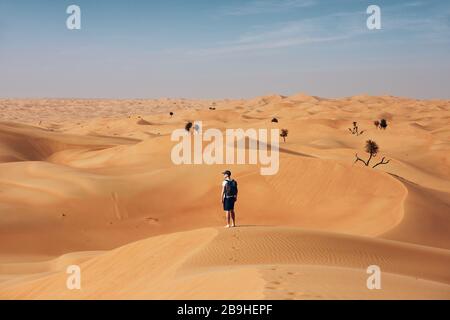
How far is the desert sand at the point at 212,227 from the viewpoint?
8.51 m

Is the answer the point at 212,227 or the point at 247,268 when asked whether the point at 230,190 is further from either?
the point at 247,268

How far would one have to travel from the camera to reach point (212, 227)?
13172mm

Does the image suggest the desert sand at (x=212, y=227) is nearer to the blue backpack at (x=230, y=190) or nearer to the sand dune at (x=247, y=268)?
the sand dune at (x=247, y=268)

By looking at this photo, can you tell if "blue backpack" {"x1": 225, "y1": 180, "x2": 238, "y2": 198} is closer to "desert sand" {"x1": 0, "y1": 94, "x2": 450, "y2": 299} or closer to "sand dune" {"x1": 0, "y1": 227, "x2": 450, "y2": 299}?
"desert sand" {"x1": 0, "y1": 94, "x2": 450, "y2": 299}

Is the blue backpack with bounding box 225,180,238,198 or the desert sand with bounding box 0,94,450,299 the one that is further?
the blue backpack with bounding box 225,180,238,198

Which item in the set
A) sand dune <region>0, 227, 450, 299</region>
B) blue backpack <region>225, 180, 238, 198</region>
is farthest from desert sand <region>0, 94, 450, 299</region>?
blue backpack <region>225, 180, 238, 198</region>

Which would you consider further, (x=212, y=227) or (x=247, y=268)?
(x=212, y=227)

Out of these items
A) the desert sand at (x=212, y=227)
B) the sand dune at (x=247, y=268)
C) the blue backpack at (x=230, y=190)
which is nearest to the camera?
the sand dune at (x=247, y=268)

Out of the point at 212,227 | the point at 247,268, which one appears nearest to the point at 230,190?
the point at 212,227

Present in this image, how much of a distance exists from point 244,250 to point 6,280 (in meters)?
5.80

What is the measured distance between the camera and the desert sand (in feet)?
27.9

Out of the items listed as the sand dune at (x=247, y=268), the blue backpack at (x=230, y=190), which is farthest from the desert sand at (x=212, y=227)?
the blue backpack at (x=230, y=190)

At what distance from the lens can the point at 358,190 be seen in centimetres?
2188
